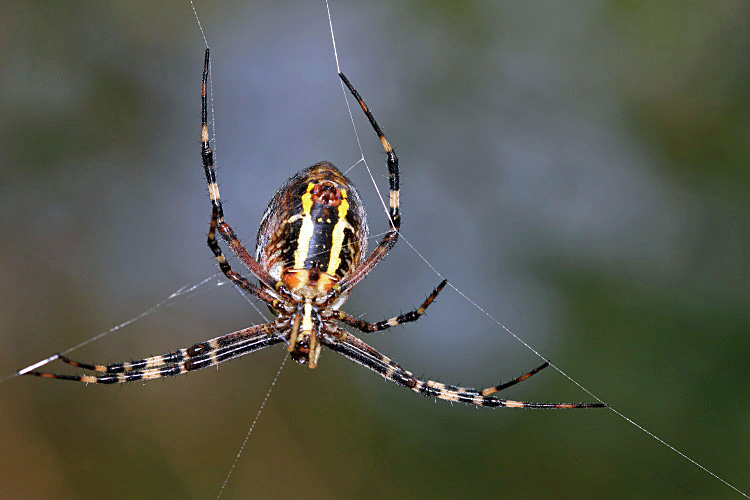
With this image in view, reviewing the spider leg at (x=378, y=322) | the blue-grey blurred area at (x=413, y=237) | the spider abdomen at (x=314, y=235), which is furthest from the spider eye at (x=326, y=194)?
the blue-grey blurred area at (x=413, y=237)

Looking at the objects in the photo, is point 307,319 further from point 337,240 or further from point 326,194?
point 326,194

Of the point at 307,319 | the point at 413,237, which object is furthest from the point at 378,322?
the point at 413,237

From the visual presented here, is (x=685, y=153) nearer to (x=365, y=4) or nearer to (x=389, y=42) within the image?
(x=389, y=42)

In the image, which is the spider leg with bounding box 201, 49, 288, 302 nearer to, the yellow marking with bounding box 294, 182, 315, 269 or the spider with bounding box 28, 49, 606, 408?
the spider with bounding box 28, 49, 606, 408

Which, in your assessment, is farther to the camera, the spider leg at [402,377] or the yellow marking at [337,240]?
the spider leg at [402,377]

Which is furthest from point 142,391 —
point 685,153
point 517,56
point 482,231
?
point 685,153

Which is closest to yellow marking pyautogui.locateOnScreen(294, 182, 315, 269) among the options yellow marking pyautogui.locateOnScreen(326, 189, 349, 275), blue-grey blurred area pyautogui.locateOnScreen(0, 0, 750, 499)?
yellow marking pyautogui.locateOnScreen(326, 189, 349, 275)

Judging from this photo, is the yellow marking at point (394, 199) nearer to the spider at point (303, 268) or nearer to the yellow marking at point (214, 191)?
the spider at point (303, 268)
